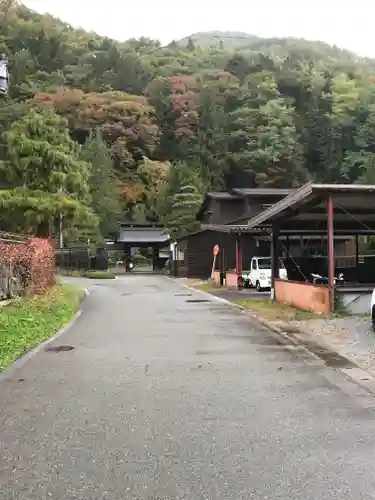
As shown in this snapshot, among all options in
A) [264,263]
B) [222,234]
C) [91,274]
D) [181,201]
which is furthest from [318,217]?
[181,201]

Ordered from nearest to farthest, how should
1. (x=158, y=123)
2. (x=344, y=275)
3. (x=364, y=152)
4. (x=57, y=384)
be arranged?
(x=57, y=384) → (x=344, y=275) → (x=364, y=152) → (x=158, y=123)

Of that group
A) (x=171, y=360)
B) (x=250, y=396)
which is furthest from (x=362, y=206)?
(x=250, y=396)

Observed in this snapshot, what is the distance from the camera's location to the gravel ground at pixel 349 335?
920 centimetres

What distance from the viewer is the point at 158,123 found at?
68875mm

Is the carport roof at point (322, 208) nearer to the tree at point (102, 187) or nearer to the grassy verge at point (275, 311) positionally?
the grassy verge at point (275, 311)

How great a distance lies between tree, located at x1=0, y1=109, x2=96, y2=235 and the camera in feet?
83.4

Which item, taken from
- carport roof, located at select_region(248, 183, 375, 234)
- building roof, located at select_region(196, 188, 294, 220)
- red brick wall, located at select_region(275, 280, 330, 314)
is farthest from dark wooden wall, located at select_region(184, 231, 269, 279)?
red brick wall, located at select_region(275, 280, 330, 314)

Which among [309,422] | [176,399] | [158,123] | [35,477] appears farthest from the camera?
[158,123]

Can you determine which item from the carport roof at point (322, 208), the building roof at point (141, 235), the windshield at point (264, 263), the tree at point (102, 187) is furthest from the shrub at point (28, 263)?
the building roof at point (141, 235)

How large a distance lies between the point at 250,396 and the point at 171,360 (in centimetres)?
264

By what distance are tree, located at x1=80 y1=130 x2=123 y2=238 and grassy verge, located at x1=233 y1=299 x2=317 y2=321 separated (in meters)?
34.6

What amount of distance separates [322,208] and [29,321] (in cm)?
860

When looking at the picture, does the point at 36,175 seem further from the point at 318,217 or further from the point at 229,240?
the point at 229,240

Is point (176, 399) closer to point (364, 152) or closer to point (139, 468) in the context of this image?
point (139, 468)
